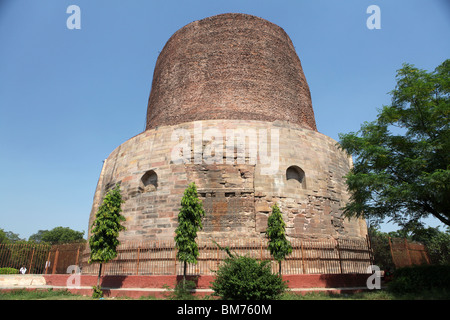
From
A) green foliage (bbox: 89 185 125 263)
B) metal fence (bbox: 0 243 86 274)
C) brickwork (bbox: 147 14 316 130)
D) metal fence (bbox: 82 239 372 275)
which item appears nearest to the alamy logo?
brickwork (bbox: 147 14 316 130)

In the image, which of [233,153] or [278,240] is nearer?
[278,240]

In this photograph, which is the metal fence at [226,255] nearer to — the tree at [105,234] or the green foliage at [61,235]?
the tree at [105,234]

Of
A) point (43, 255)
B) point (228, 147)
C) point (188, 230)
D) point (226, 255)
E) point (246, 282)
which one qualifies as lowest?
point (246, 282)

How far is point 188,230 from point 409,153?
7146mm

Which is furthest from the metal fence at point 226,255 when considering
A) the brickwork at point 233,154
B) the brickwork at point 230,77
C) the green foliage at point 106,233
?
the brickwork at point 230,77

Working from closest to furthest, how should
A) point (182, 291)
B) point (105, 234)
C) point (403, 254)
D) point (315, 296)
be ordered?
point (182, 291) < point (315, 296) < point (105, 234) < point (403, 254)

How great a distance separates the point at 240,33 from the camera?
715 inches

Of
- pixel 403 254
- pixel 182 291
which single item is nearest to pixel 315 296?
pixel 182 291

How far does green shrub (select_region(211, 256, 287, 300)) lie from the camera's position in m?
7.25

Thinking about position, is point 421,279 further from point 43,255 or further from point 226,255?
point 43,255

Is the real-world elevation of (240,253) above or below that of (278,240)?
below

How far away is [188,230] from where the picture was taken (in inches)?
371

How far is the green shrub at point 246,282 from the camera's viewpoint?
7.25 m

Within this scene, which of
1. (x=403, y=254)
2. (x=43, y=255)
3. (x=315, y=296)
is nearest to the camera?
(x=315, y=296)
